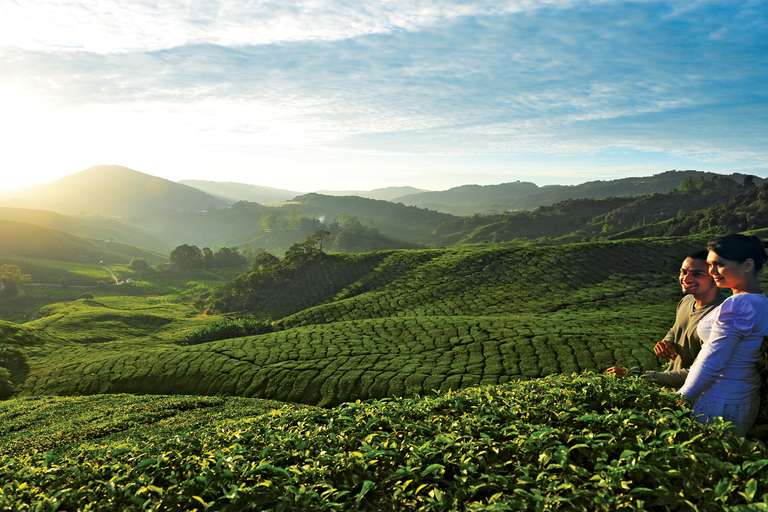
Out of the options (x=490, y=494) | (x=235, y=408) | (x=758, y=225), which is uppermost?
(x=758, y=225)

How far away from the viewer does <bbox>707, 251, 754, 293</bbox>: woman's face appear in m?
4.18

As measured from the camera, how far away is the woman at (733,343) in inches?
149

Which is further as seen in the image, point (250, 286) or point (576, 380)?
point (250, 286)

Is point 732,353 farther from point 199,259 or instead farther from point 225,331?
point 199,259

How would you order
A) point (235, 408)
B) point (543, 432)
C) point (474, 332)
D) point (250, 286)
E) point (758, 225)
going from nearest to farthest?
point (543, 432)
point (235, 408)
point (474, 332)
point (250, 286)
point (758, 225)

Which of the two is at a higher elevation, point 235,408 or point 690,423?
point 690,423

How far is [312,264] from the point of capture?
61500 millimetres

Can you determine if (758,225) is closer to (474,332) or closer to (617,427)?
(474,332)

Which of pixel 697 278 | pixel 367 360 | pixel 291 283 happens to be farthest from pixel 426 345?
pixel 291 283

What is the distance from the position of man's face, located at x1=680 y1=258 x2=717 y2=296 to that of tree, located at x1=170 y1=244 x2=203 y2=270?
106941mm

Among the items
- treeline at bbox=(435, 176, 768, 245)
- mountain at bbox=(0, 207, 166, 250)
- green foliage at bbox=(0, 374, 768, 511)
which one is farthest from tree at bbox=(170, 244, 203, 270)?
green foliage at bbox=(0, 374, 768, 511)

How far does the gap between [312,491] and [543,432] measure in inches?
103

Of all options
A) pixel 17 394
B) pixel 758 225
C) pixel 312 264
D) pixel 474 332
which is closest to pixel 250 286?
pixel 312 264

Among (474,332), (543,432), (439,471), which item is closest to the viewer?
(439,471)
